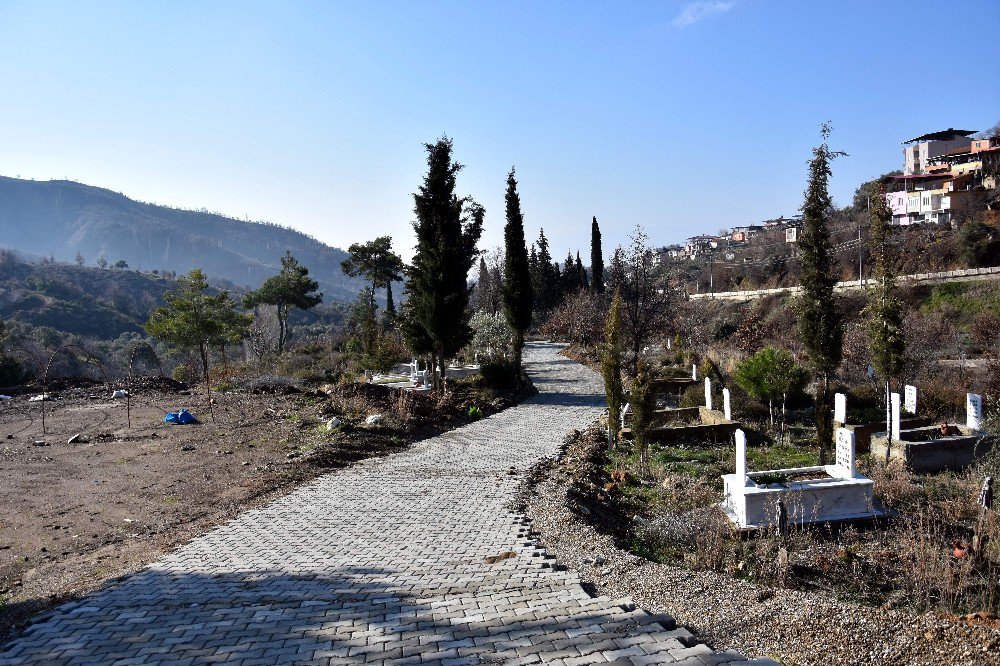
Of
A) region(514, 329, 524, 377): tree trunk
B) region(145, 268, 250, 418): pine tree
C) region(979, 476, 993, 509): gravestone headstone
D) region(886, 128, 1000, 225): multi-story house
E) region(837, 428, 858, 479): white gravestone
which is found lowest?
region(979, 476, 993, 509): gravestone headstone

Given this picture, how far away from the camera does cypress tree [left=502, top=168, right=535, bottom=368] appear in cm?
2817

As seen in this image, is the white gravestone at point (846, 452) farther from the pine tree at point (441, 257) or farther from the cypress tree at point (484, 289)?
the cypress tree at point (484, 289)

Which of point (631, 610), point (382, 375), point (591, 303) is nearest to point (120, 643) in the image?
point (631, 610)

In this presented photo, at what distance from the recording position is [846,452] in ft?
30.5

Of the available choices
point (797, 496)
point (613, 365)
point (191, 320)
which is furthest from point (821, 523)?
point (191, 320)

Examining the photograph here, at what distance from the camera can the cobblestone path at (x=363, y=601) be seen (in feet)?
14.9

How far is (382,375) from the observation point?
1009 inches

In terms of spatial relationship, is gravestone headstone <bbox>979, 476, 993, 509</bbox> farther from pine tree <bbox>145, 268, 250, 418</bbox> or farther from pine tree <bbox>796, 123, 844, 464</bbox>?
pine tree <bbox>145, 268, 250, 418</bbox>

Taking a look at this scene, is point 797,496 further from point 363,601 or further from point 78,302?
point 78,302

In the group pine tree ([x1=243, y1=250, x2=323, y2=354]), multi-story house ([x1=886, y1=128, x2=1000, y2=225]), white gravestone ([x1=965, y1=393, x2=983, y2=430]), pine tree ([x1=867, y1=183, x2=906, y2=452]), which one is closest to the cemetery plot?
white gravestone ([x1=965, y1=393, x2=983, y2=430])

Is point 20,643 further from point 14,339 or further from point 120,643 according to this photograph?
point 14,339

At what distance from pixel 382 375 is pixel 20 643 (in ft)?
67.1

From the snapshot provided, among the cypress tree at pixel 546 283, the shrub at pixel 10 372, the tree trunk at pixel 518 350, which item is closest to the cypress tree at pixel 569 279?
the cypress tree at pixel 546 283

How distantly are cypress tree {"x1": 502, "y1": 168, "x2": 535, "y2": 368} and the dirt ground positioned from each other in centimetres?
848
